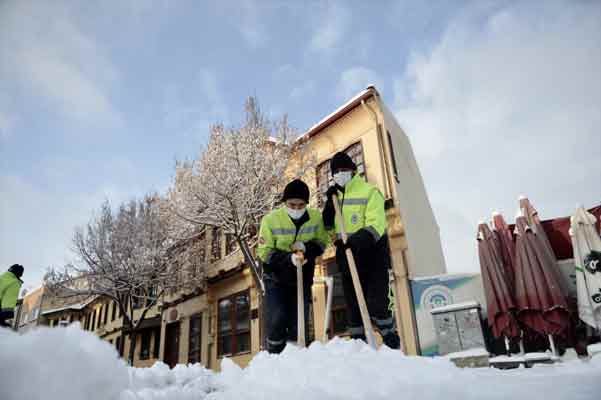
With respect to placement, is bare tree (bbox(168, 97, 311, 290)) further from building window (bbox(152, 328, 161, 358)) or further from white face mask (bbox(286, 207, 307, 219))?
building window (bbox(152, 328, 161, 358))

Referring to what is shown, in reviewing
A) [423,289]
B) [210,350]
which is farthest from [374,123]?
[210,350]

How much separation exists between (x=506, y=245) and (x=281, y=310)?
473 centimetres

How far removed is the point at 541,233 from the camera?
19.2ft

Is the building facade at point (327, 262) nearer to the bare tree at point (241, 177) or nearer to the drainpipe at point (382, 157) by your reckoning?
the drainpipe at point (382, 157)

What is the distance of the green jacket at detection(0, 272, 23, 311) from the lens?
638cm

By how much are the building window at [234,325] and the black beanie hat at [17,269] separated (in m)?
8.17

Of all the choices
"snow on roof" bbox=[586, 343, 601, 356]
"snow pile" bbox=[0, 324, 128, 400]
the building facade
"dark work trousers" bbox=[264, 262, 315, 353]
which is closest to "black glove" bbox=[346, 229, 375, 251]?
"dark work trousers" bbox=[264, 262, 315, 353]

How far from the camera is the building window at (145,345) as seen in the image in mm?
21312

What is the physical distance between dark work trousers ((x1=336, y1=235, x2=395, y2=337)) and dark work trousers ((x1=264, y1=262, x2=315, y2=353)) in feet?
1.39

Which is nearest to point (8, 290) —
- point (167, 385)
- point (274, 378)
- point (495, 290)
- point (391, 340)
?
point (167, 385)

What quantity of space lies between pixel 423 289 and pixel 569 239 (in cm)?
282

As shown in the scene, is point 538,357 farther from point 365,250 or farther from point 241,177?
point 241,177

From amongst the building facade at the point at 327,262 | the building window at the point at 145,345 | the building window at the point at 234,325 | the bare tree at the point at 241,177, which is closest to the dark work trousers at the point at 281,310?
the building facade at the point at 327,262

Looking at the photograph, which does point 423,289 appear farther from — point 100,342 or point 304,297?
point 100,342
